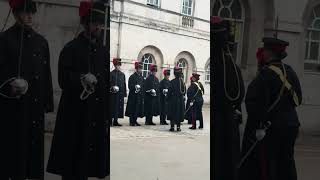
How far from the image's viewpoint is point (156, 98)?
10.3m

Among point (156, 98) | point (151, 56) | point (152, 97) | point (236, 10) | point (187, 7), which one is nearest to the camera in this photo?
point (236, 10)

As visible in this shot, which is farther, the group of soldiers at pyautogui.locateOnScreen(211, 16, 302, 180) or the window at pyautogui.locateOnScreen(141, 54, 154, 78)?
the window at pyautogui.locateOnScreen(141, 54, 154, 78)

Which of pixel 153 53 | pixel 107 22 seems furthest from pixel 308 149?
pixel 153 53

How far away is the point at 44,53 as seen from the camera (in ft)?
12.2

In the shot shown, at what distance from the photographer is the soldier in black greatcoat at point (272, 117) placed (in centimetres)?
409

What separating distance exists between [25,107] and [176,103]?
6020 millimetres

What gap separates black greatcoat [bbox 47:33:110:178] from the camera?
148 inches

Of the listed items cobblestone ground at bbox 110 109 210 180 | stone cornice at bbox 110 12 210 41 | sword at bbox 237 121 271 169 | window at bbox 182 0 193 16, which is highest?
window at bbox 182 0 193 16

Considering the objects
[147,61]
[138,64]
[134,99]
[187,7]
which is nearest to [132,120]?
[134,99]

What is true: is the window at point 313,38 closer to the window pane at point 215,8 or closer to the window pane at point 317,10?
the window pane at point 317,10

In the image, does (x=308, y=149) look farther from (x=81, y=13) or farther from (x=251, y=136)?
(x=81, y=13)

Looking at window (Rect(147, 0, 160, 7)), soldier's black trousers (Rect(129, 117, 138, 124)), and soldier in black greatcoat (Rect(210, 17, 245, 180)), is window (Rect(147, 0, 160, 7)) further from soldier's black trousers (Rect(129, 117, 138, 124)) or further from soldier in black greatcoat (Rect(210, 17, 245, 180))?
soldier's black trousers (Rect(129, 117, 138, 124))

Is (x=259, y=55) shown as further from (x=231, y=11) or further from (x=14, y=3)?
(x=14, y=3)

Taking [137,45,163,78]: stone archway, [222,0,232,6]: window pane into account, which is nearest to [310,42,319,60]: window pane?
[222,0,232,6]: window pane
